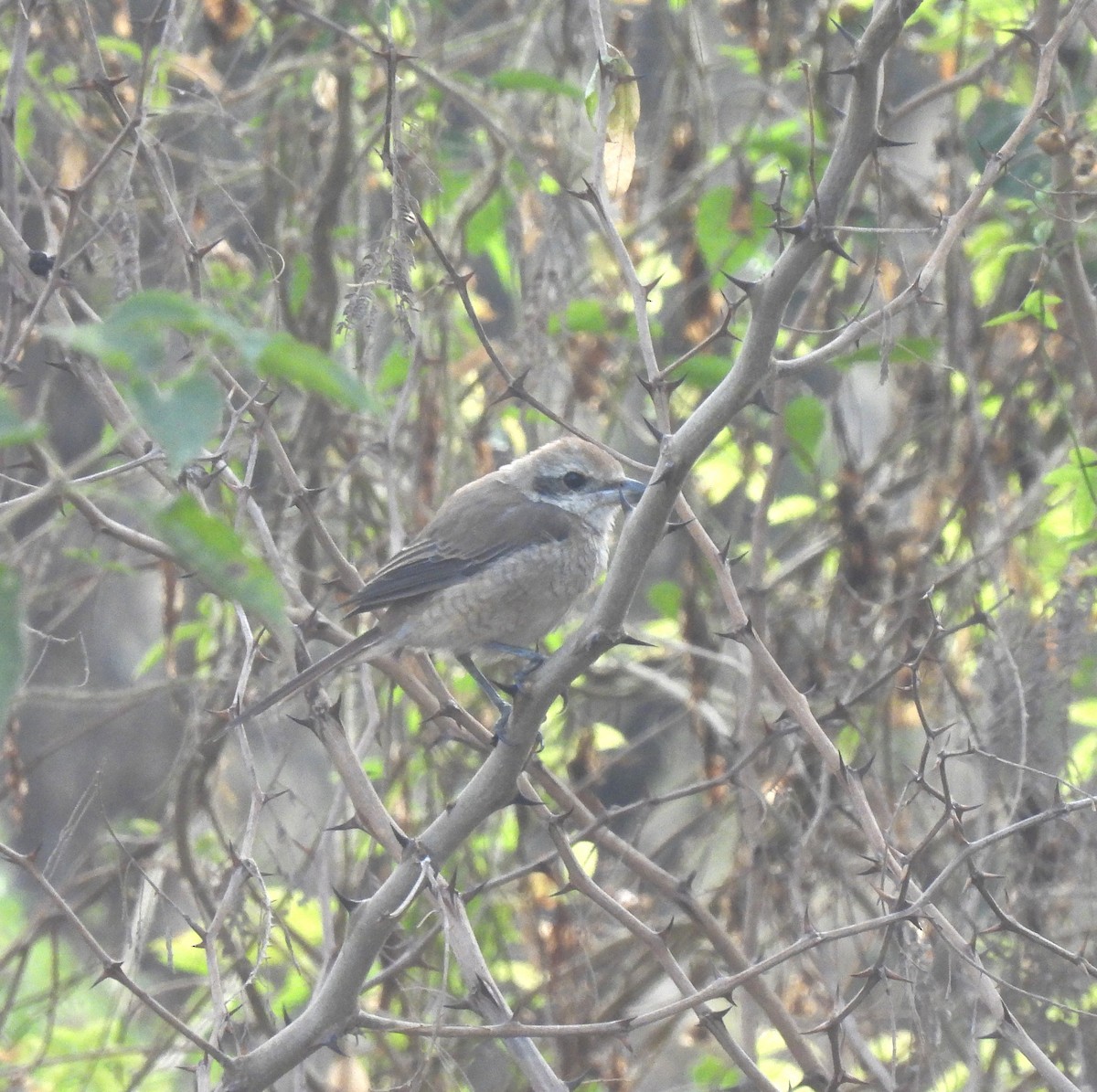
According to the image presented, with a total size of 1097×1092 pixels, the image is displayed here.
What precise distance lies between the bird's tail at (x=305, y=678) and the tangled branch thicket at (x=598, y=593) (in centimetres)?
8

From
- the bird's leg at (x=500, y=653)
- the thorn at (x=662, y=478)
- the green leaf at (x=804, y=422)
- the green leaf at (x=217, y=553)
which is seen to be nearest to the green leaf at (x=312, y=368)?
the green leaf at (x=217, y=553)

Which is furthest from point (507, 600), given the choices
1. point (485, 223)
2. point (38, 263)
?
point (485, 223)

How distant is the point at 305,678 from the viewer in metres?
3.21

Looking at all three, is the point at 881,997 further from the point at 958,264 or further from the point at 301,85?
the point at 301,85

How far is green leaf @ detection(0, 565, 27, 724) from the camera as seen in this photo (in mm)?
1170

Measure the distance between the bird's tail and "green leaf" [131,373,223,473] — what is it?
1.65 meters

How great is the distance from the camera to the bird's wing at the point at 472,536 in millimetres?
4066

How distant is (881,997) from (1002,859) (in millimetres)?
758

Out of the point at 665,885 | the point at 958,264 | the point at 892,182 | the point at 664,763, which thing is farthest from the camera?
the point at 664,763

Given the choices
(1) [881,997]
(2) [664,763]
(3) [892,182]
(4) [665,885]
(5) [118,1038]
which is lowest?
(2) [664,763]

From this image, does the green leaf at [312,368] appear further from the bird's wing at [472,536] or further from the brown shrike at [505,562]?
the bird's wing at [472,536]

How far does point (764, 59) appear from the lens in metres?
5.38

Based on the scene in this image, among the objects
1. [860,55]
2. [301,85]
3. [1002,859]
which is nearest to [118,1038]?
[1002,859]

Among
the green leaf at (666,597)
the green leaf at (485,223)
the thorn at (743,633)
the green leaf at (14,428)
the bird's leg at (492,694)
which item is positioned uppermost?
the green leaf at (14,428)
